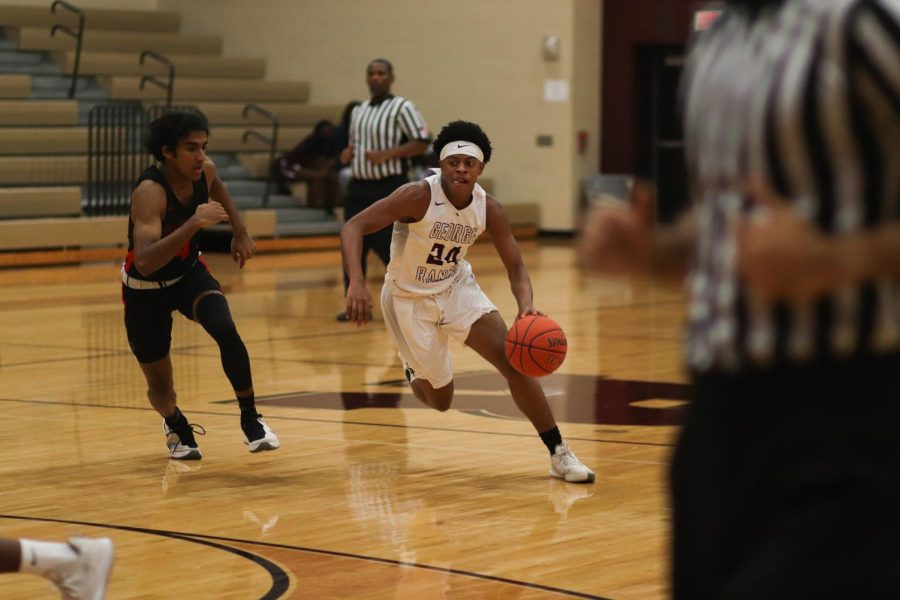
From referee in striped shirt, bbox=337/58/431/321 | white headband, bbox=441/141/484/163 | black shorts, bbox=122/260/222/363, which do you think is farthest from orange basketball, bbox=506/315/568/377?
referee in striped shirt, bbox=337/58/431/321

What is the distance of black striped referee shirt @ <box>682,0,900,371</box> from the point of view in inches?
86.0

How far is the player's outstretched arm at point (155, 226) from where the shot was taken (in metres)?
6.52

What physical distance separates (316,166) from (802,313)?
19.2m

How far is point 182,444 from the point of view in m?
7.29

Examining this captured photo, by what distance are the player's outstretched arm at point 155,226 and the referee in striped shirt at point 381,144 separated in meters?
5.70

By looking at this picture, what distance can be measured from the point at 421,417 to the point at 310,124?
584 inches

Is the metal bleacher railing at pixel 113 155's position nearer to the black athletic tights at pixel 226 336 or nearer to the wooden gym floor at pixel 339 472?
the wooden gym floor at pixel 339 472

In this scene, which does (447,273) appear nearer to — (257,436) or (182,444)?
(257,436)

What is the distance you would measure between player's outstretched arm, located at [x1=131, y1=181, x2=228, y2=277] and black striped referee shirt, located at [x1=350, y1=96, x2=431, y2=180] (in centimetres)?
588

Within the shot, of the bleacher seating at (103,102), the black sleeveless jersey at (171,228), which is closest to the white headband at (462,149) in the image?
the black sleeveless jersey at (171,228)

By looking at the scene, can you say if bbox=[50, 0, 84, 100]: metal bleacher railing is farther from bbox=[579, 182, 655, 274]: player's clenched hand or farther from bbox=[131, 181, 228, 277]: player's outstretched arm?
bbox=[579, 182, 655, 274]: player's clenched hand

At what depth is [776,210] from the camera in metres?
2.13

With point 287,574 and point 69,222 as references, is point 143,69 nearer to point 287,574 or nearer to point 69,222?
point 69,222

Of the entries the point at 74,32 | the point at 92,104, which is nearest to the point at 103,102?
the point at 92,104
